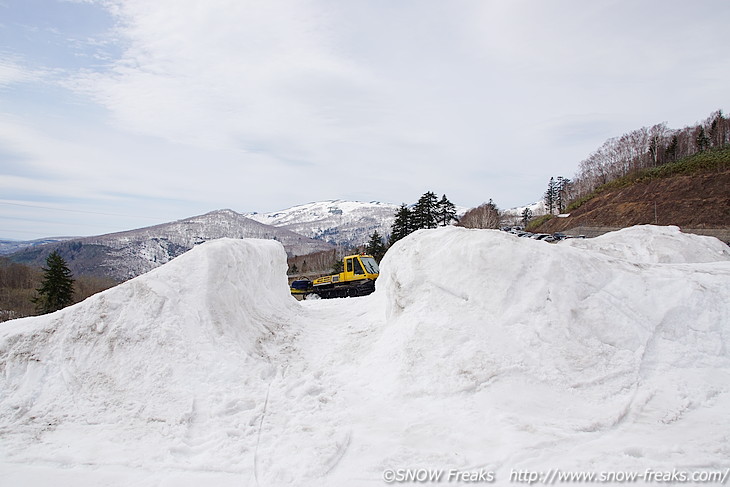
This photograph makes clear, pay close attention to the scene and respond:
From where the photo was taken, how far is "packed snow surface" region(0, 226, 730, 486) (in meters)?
5.12

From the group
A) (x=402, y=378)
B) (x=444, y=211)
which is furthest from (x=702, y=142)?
(x=402, y=378)

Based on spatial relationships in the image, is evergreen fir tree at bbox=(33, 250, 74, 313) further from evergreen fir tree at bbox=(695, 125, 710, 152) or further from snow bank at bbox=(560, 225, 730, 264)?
evergreen fir tree at bbox=(695, 125, 710, 152)

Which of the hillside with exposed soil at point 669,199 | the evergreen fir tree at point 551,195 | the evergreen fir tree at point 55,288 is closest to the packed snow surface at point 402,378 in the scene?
the evergreen fir tree at point 55,288

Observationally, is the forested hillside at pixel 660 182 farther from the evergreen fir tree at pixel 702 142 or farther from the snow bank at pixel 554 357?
the snow bank at pixel 554 357

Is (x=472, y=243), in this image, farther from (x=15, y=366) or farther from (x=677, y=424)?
(x=15, y=366)

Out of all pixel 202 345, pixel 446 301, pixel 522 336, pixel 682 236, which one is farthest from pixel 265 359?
pixel 682 236

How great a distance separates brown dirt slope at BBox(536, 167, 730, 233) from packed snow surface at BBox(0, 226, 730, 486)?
4926 cm

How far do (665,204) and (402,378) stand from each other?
60.5 meters

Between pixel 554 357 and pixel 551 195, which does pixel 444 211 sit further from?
pixel 551 195

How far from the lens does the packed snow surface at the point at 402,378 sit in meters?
5.12

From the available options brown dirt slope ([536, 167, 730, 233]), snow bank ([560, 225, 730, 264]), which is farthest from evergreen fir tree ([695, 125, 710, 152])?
snow bank ([560, 225, 730, 264])

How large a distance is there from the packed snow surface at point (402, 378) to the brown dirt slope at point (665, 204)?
4926 cm

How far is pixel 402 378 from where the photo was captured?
23.7 feet

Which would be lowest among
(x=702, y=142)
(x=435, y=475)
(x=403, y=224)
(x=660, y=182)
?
(x=435, y=475)
